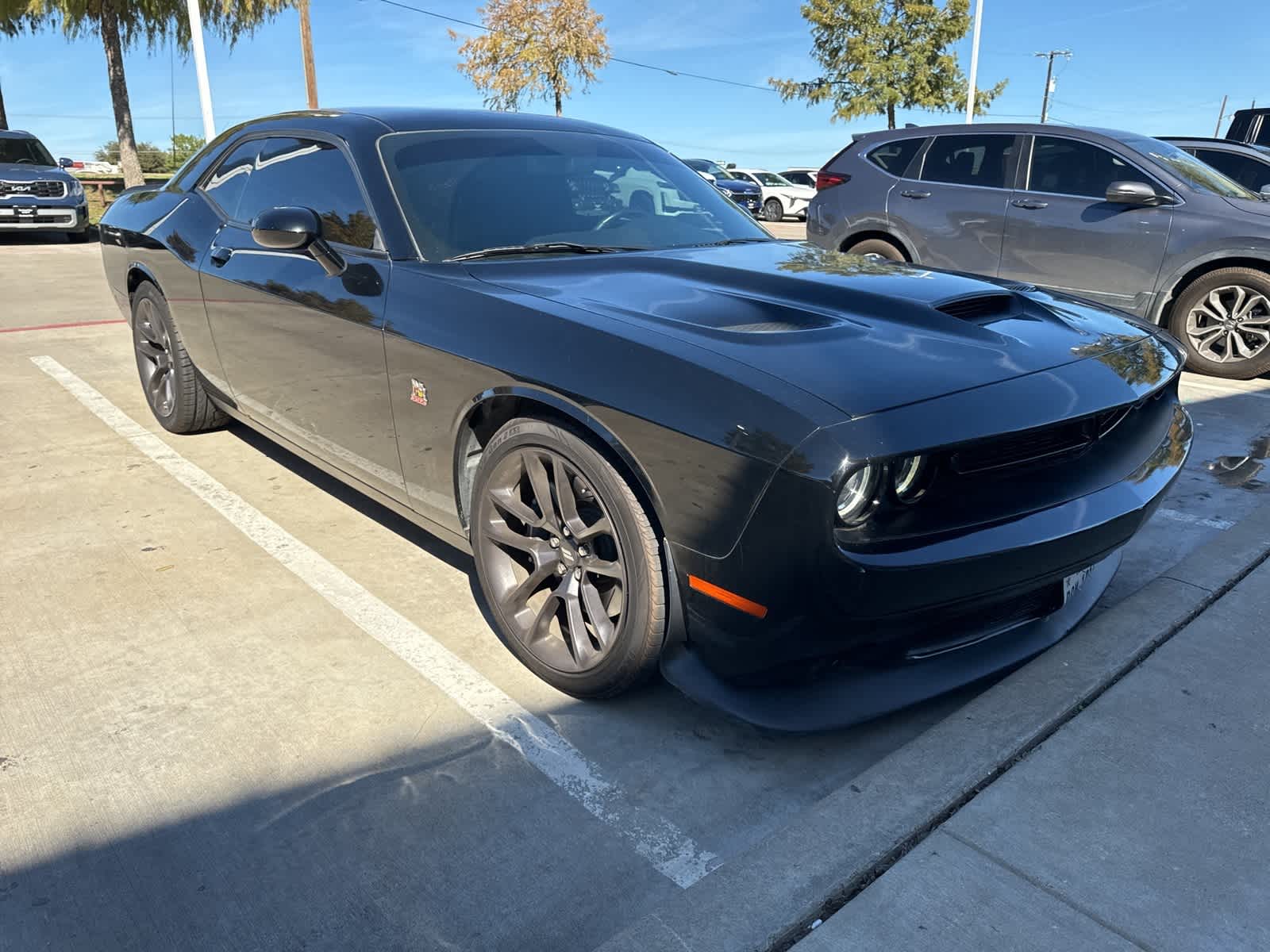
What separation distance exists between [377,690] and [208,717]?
1.40ft

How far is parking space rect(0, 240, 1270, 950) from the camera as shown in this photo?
1904mm

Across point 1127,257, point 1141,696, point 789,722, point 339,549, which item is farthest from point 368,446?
point 1127,257

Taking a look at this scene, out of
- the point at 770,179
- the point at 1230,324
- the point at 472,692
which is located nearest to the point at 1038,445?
the point at 472,692

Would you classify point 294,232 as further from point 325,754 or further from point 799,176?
point 799,176

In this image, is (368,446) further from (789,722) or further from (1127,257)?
(1127,257)

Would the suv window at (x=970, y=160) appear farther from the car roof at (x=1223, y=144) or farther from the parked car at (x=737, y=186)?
the parked car at (x=737, y=186)

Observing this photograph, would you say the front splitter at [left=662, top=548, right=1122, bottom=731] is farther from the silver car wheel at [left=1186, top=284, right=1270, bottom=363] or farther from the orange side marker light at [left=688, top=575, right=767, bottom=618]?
the silver car wheel at [left=1186, top=284, right=1270, bottom=363]

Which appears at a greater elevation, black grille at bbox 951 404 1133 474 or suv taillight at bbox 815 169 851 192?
suv taillight at bbox 815 169 851 192

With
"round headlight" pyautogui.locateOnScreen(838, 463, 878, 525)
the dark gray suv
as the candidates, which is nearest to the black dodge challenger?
"round headlight" pyautogui.locateOnScreen(838, 463, 878, 525)

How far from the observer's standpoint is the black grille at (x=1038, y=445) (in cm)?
211

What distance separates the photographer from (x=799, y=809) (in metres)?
2.18

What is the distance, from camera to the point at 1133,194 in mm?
6203

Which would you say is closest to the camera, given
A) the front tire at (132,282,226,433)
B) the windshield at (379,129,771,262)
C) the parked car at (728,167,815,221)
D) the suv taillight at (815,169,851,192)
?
the windshield at (379,129,771,262)

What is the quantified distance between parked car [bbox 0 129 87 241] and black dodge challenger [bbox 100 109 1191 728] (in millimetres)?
14531
